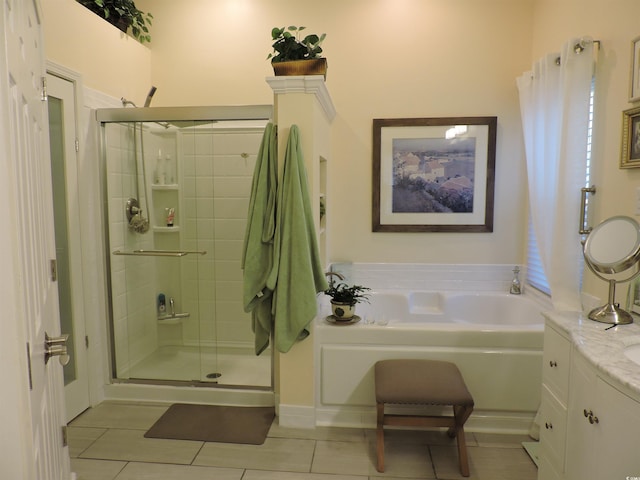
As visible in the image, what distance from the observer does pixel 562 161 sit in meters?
2.41

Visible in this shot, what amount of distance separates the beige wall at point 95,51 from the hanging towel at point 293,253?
1.39 metres

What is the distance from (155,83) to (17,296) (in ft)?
10.0

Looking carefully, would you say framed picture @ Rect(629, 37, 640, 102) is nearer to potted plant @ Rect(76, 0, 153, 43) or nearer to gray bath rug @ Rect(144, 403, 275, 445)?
gray bath rug @ Rect(144, 403, 275, 445)

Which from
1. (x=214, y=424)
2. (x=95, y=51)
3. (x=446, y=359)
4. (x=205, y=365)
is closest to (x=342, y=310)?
(x=446, y=359)

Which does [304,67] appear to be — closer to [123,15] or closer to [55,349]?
[123,15]

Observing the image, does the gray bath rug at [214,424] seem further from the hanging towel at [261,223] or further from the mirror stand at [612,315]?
the mirror stand at [612,315]

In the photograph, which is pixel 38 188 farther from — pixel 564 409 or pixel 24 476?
pixel 564 409

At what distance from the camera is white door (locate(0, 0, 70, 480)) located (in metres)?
0.94

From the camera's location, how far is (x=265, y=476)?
2152mm

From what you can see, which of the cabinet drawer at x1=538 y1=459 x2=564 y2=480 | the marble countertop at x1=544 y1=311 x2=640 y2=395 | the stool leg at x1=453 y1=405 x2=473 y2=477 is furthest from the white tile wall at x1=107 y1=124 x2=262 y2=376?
the marble countertop at x1=544 y1=311 x2=640 y2=395

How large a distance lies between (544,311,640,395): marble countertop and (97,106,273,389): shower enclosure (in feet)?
5.86

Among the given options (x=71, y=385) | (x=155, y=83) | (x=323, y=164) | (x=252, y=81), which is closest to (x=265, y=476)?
(x=71, y=385)

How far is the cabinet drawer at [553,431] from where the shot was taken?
5.43 feet

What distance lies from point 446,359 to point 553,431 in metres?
0.82
